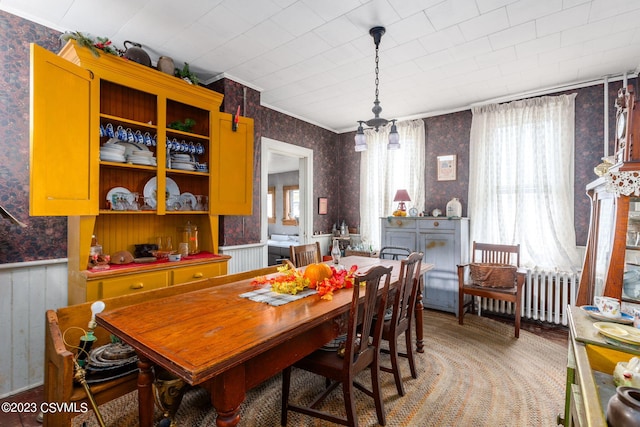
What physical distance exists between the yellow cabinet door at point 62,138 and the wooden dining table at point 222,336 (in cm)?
109

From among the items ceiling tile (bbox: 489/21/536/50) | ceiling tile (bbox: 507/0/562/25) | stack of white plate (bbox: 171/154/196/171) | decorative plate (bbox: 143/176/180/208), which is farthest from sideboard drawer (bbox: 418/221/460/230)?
decorative plate (bbox: 143/176/180/208)

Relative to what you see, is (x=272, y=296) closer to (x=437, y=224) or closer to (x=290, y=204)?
(x=437, y=224)

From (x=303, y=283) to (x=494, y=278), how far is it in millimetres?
2548

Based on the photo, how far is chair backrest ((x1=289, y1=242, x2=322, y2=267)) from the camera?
300cm

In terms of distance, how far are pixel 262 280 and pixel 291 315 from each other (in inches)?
28.4

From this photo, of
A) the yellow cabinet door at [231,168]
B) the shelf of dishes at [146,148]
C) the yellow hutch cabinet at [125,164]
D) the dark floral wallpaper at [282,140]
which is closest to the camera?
the yellow hutch cabinet at [125,164]

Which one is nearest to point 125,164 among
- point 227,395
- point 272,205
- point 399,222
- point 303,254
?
point 303,254

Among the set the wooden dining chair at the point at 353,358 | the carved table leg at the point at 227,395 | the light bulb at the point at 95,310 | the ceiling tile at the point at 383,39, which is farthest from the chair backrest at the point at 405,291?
the ceiling tile at the point at 383,39

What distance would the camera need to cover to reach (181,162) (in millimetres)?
3020

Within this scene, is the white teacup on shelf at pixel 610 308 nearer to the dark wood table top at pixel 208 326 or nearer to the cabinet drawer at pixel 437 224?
the dark wood table top at pixel 208 326

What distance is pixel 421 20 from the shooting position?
2.37 meters

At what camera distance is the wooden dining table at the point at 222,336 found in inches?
44.0

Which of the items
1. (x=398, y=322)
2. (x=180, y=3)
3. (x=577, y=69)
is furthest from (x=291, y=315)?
(x=577, y=69)

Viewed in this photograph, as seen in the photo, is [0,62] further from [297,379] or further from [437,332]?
[437,332]
